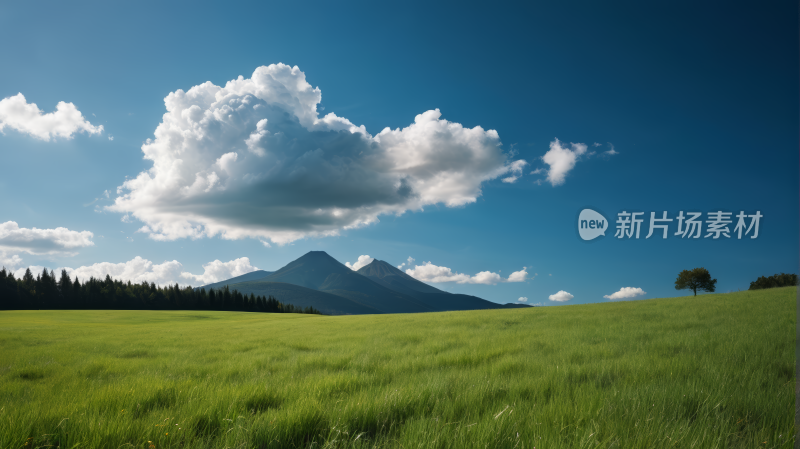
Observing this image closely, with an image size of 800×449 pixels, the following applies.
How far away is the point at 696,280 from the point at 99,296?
178m

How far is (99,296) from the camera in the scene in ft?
389

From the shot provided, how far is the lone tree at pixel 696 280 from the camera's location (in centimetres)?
7338

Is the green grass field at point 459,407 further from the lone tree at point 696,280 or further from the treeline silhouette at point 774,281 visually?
the treeline silhouette at point 774,281

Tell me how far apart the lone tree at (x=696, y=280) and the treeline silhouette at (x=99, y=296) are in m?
146

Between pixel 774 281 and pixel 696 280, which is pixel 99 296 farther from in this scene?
pixel 774 281

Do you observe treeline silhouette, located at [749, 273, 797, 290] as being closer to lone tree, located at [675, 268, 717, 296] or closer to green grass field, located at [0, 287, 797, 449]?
lone tree, located at [675, 268, 717, 296]

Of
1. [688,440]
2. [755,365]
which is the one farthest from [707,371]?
[688,440]

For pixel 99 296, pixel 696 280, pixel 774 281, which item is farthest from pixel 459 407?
Result: pixel 99 296

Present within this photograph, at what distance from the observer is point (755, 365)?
207 inches

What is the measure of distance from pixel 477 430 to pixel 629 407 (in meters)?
1.91

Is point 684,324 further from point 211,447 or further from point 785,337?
point 211,447

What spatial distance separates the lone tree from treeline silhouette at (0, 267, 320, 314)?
146 m

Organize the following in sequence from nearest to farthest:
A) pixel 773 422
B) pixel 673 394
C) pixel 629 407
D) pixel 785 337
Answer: pixel 773 422
pixel 629 407
pixel 673 394
pixel 785 337

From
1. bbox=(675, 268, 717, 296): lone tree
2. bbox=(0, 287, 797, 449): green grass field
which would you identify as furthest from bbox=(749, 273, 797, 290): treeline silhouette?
bbox=(0, 287, 797, 449): green grass field
